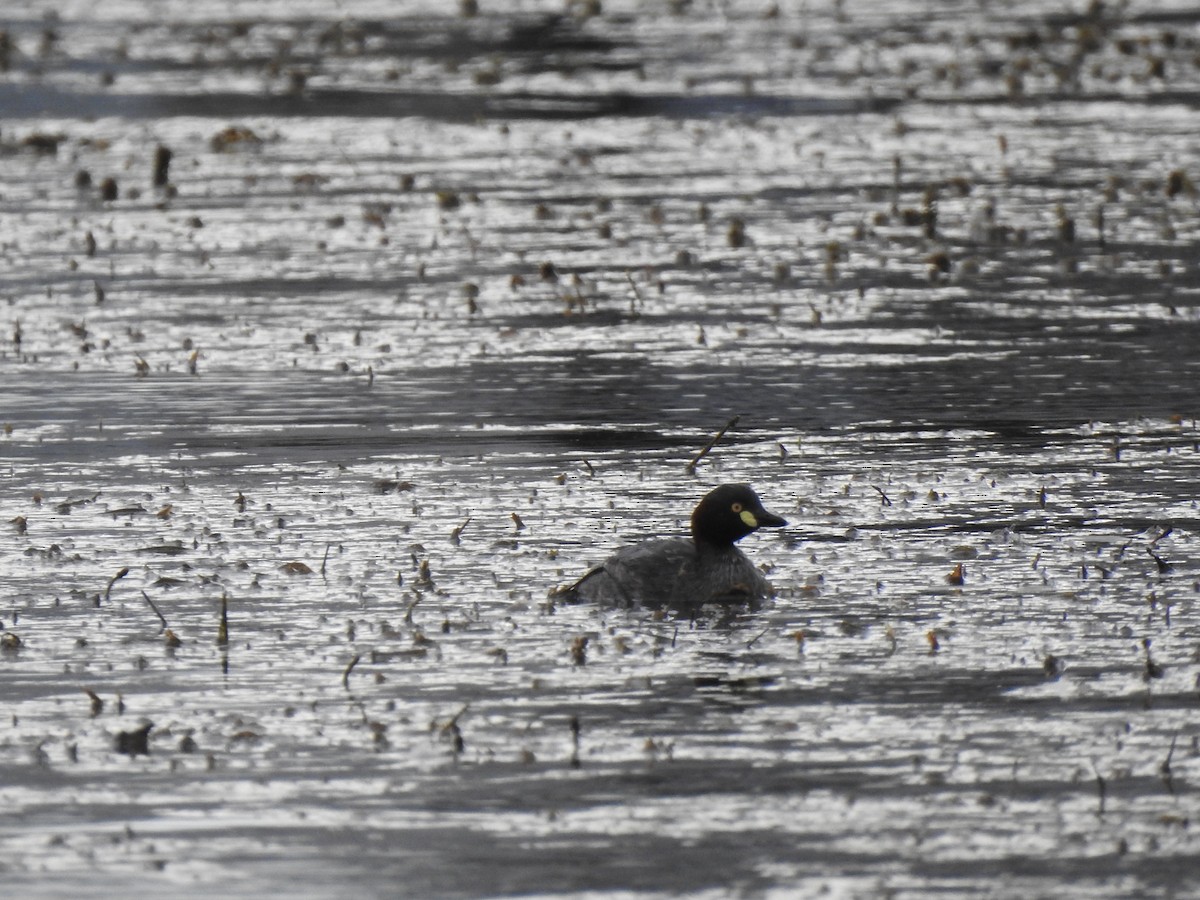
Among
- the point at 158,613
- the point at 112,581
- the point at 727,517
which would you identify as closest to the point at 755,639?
the point at 727,517

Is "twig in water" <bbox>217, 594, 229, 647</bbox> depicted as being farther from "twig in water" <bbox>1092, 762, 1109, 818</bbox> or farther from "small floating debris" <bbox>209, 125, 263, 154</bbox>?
"small floating debris" <bbox>209, 125, 263, 154</bbox>

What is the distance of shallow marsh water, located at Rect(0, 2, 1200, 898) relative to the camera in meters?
8.36

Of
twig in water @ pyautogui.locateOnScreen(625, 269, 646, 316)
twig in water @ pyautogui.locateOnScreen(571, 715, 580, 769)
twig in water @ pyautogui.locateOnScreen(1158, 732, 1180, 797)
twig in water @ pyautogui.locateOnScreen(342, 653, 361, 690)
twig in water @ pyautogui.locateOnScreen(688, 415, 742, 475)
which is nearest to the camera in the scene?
twig in water @ pyautogui.locateOnScreen(1158, 732, 1180, 797)

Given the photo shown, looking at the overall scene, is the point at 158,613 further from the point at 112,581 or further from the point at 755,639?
the point at 755,639

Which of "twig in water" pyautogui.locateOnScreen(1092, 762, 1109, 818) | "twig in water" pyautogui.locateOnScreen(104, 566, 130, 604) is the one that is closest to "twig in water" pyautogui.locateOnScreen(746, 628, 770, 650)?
"twig in water" pyautogui.locateOnScreen(1092, 762, 1109, 818)

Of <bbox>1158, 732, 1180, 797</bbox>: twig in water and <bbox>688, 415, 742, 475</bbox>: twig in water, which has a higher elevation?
<bbox>688, 415, 742, 475</bbox>: twig in water

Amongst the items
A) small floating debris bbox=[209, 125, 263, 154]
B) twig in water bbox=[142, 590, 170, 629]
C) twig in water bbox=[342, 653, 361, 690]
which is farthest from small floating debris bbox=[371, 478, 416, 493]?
small floating debris bbox=[209, 125, 263, 154]

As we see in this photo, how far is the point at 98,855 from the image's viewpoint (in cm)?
810

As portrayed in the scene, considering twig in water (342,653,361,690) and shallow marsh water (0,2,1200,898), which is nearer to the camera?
shallow marsh water (0,2,1200,898)

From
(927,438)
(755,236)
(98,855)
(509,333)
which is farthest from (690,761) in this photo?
(755,236)

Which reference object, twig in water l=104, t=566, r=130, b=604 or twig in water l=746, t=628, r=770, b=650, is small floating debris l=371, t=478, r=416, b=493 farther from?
twig in water l=746, t=628, r=770, b=650

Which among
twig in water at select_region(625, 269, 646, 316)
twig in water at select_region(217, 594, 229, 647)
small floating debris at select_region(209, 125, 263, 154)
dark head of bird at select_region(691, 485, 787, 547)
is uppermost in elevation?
small floating debris at select_region(209, 125, 263, 154)

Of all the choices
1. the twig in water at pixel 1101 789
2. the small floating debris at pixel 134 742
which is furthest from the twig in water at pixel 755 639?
the small floating debris at pixel 134 742

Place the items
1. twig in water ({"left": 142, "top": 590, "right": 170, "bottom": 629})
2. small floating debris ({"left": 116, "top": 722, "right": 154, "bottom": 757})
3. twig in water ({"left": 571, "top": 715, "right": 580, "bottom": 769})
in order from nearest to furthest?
twig in water ({"left": 571, "top": 715, "right": 580, "bottom": 769}), small floating debris ({"left": 116, "top": 722, "right": 154, "bottom": 757}), twig in water ({"left": 142, "top": 590, "right": 170, "bottom": 629})
